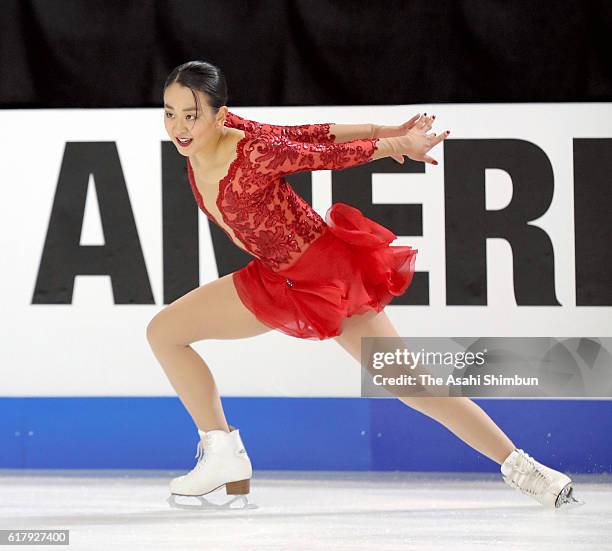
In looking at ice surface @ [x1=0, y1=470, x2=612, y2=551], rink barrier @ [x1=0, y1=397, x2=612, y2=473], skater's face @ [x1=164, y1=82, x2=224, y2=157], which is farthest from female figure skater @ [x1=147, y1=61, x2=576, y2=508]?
rink barrier @ [x1=0, y1=397, x2=612, y2=473]

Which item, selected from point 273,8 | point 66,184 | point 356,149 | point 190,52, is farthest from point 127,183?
point 356,149

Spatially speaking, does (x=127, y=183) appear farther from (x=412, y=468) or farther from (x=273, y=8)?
(x=412, y=468)

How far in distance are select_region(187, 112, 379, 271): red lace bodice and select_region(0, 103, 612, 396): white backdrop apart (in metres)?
1.20

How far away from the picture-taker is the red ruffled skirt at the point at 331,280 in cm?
346

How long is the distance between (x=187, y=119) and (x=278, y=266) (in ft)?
1.69

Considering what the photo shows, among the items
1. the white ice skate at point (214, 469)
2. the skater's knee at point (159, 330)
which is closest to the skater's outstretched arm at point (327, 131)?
the skater's knee at point (159, 330)

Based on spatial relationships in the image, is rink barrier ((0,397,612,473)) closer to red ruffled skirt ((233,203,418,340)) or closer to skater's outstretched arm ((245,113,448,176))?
red ruffled skirt ((233,203,418,340))

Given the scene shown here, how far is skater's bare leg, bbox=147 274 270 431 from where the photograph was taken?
349cm

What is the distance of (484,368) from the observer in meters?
4.65

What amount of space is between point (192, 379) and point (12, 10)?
2101 mm

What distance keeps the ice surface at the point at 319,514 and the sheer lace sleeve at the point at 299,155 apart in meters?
1.01

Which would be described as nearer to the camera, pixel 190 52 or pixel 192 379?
pixel 192 379

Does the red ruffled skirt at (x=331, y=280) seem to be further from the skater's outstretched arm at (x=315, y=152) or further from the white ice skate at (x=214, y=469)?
the white ice skate at (x=214, y=469)

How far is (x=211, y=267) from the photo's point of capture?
477cm
